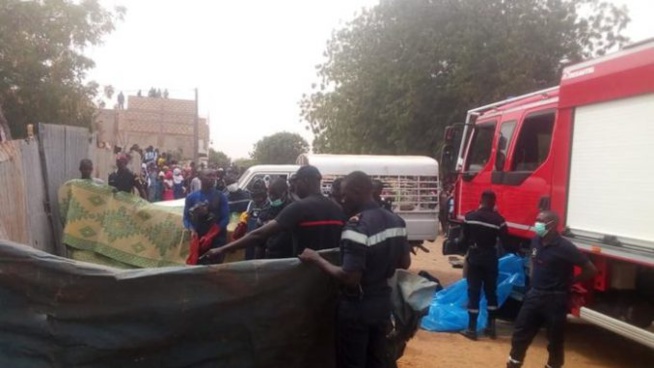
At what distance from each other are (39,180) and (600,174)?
5979mm

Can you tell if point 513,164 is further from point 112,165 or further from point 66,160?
point 112,165

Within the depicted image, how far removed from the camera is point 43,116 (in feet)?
58.4

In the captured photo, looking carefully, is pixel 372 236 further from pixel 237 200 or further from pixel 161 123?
pixel 161 123

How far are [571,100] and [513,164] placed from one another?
161cm

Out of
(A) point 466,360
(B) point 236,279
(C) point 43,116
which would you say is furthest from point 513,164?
(C) point 43,116

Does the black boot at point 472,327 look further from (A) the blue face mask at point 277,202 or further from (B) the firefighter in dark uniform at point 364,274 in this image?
(B) the firefighter in dark uniform at point 364,274

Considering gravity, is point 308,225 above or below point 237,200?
above

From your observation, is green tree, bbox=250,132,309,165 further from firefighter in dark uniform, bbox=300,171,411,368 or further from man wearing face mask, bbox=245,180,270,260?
firefighter in dark uniform, bbox=300,171,411,368

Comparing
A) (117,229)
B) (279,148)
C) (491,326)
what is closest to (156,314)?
(117,229)

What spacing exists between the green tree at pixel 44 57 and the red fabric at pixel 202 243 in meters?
11.7

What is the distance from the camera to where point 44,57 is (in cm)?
1784

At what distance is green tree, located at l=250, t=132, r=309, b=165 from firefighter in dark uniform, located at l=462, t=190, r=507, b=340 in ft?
165

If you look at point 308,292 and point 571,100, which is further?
point 571,100

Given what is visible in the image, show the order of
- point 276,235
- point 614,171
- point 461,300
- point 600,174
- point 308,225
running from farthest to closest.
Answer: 1. point 461,300
2. point 600,174
3. point 614,171
4. point 276,235
5. point 308,225
